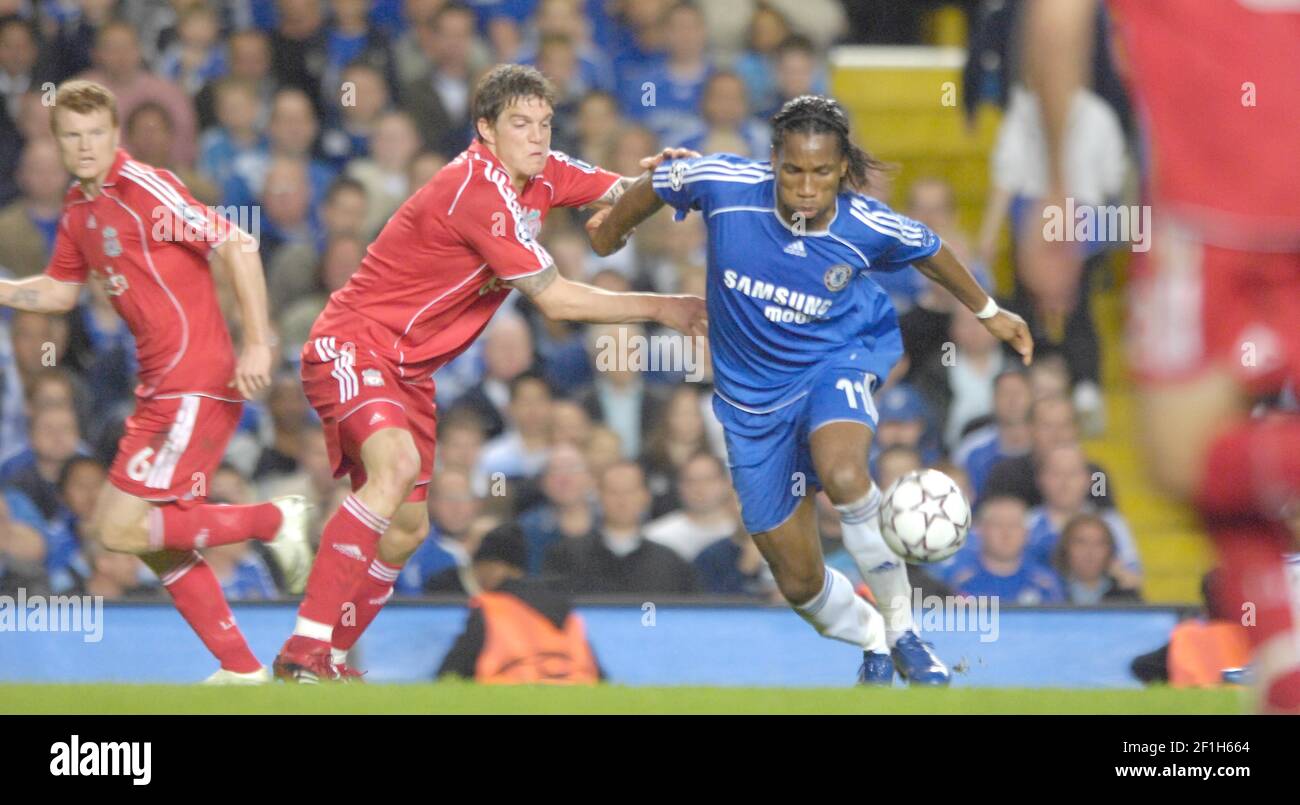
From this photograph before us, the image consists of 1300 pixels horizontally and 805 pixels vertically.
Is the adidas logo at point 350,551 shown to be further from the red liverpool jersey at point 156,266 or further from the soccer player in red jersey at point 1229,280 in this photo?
the soccer player in red jersey at point 1229,280

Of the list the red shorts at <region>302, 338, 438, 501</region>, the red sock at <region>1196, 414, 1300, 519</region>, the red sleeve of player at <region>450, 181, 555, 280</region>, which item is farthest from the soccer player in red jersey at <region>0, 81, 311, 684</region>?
the red sock at <region>1196, 414, 1300, 519</region>

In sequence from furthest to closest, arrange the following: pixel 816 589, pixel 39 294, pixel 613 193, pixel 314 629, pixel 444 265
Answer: pixel 613 193 < pixel 39 294 < pixel 444 265 < pixel 816 589 < pixel 314 629

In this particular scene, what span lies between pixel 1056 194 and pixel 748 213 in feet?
11.6

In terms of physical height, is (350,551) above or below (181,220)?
below

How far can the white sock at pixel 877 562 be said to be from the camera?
18.5ft

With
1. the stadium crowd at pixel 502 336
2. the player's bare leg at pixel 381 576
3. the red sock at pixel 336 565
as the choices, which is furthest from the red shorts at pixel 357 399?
the stadium crowd at pixel 502 336

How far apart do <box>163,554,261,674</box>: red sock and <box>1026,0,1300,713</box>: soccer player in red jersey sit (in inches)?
139

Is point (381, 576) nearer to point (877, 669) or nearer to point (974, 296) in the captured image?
point (877, 669)

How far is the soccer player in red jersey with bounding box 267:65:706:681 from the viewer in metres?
5.69

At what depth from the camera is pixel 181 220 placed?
5.91m

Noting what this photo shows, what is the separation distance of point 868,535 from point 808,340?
0.68m

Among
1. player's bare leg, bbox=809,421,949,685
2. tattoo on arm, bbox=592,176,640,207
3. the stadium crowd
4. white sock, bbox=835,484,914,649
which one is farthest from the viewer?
the stadium crowd

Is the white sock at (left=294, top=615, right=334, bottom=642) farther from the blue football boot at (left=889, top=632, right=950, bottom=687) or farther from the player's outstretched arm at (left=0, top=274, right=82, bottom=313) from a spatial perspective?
the blue football boot at (left=889, top=632, right=950, bottom=687)

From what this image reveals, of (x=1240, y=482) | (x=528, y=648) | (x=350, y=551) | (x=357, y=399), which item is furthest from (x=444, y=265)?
(x=1240, y=482)
